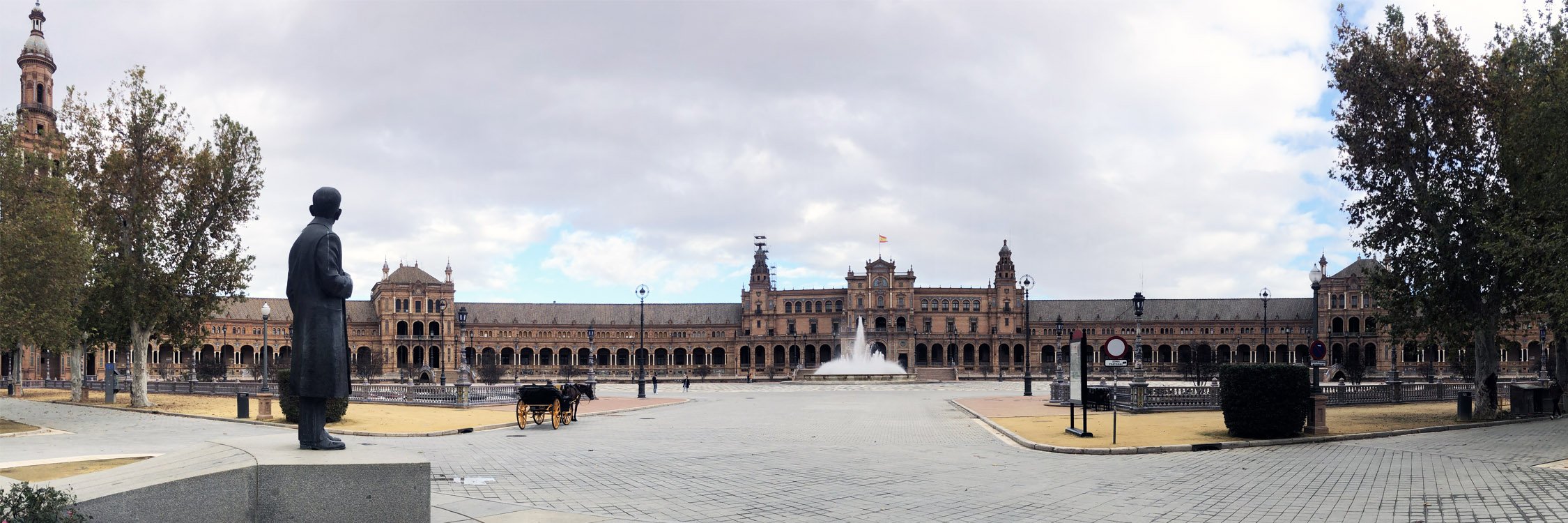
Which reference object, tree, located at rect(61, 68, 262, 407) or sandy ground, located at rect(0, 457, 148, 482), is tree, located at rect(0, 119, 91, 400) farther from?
sandy ground, located at rect(0, 457, 148, 482)

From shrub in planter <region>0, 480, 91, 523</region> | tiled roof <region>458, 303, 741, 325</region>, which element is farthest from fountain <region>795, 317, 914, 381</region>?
shrub in planter <region>0, 480, 91, 523</region>

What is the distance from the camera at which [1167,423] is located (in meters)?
24.0

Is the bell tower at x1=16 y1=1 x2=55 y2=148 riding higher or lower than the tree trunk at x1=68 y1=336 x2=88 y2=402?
higher

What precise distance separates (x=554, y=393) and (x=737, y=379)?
60126mm

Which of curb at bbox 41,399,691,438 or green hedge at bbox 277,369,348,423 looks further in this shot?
green hedge at bbox 277,369,348,423

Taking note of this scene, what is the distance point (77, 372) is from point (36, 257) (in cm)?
1666

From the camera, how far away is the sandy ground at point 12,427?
21817 millimetres

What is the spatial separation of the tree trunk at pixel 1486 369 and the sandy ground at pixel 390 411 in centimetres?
2739

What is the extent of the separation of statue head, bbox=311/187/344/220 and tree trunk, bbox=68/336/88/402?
36785 millimetres

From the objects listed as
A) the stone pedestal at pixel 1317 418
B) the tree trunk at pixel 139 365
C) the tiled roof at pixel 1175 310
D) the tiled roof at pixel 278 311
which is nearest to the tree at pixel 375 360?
the tiled roof at pixel 278 311

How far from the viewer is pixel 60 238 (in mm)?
26672

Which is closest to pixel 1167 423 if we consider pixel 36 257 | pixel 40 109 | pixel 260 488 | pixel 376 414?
pixel 260 488

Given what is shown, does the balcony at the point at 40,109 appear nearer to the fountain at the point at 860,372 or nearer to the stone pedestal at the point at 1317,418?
the fountain at the point at 860,372

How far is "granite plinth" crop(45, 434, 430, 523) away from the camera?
757 centimetres
